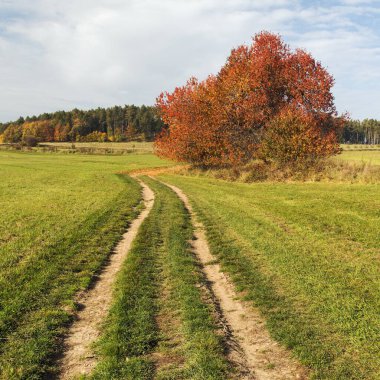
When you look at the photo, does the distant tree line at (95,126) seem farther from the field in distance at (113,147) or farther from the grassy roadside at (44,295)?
the grassy roadside at (44,295)

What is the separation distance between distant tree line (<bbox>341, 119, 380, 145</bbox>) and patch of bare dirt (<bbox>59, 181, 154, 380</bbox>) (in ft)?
589

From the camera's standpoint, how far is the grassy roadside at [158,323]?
457 cm

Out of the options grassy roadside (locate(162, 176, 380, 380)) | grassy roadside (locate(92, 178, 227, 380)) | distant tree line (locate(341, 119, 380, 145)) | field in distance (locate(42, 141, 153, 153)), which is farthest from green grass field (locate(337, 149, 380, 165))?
distant tree line (locate(341, 119, 380, 145))

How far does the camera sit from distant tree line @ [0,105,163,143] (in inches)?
5807

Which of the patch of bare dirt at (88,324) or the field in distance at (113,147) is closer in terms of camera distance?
the patch of bare dirt at (88,324)

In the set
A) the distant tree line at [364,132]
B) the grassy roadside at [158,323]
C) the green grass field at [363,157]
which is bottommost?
the grassy roadside at [158,323]

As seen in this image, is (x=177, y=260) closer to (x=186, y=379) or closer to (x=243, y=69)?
(x=186, y=379)

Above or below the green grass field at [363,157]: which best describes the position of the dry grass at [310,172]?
below

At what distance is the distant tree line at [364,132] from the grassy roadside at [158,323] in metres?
179

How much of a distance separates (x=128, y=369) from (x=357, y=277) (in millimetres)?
5414

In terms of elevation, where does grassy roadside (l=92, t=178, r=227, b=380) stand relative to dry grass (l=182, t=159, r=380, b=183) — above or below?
below

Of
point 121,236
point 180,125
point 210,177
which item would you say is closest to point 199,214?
point 121,236

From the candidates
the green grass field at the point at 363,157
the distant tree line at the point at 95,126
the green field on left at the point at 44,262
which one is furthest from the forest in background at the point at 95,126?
the green field on left at the point at 44,262

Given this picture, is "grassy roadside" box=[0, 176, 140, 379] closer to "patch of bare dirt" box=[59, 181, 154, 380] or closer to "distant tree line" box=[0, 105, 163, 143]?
"patch of bare dirt" box=[59, 181, 154, 380]
